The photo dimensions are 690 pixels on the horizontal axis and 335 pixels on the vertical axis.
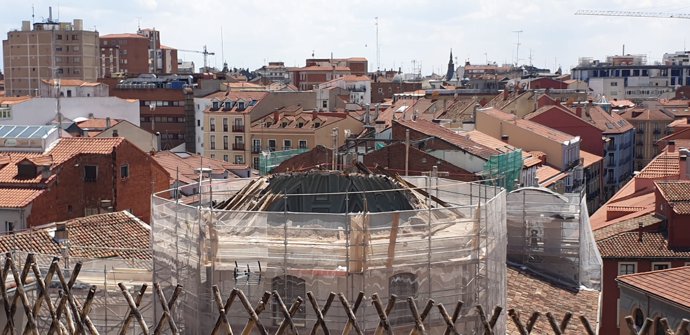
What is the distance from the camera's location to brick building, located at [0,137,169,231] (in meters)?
28.6

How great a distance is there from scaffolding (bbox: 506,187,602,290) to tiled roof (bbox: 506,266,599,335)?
78cm

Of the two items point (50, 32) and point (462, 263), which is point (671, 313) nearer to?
point (462, 263)

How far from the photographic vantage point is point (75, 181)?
30547 mm

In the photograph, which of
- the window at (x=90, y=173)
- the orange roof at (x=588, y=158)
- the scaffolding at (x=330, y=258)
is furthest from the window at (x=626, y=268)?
the orange roof at (x=588, y=158)

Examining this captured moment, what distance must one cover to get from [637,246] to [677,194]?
74.1 inches

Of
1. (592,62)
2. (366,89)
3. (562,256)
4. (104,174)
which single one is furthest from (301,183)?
(592,62)

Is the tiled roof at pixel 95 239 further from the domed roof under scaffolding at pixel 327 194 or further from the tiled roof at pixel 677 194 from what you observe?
the tiled roof at pixel 677 194

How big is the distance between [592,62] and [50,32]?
59.9 meters

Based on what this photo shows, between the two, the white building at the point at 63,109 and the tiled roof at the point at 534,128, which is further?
the white building at the point at 63,109

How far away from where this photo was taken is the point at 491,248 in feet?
53.2

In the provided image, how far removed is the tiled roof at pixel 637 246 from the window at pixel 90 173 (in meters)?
13.9

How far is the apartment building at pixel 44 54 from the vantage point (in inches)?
3723

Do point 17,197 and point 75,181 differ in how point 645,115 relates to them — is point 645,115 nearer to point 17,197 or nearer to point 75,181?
point 75,181

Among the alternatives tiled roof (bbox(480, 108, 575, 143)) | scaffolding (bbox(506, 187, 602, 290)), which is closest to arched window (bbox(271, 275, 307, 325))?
scaffolding (bbox(506, 187, 602, 290))
